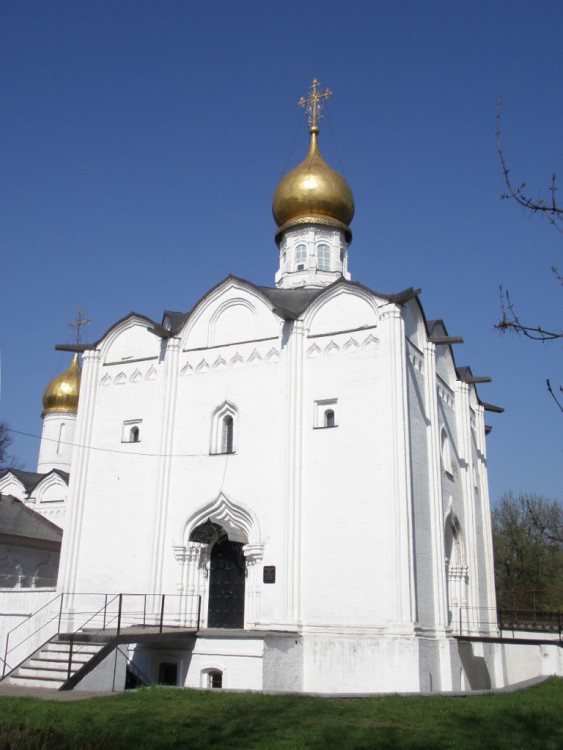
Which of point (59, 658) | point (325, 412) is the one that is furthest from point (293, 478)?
point (59, 658)

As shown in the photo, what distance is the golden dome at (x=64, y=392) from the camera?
2764 centimetres

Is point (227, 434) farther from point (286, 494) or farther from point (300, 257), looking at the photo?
point (300, 257)

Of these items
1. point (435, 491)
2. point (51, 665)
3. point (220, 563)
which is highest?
point (435, 491)

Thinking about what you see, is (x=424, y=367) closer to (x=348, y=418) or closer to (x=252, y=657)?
(x=348, y=418)

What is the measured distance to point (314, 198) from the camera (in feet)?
64.5

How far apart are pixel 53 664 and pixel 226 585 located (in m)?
3.88

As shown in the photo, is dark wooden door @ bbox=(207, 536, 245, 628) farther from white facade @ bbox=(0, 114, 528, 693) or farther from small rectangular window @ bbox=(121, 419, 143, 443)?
small rectangular window @ bbox=(121, 419, 143, 443)

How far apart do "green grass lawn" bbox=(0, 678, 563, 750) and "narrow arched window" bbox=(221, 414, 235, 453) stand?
5.73 meters

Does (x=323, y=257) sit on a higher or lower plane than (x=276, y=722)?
higher

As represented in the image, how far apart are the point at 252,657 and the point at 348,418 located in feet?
15.3

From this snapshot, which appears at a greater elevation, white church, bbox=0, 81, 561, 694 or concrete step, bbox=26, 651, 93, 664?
white church, bbox=0, 81, 561, 694

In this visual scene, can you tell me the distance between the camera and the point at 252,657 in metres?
12.0

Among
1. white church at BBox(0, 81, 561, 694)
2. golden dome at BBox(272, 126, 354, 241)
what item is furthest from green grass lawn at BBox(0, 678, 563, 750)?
golden dome at BBox(272, 126, 354, 241)

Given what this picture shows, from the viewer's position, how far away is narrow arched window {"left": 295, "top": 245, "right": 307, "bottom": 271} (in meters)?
19.6
